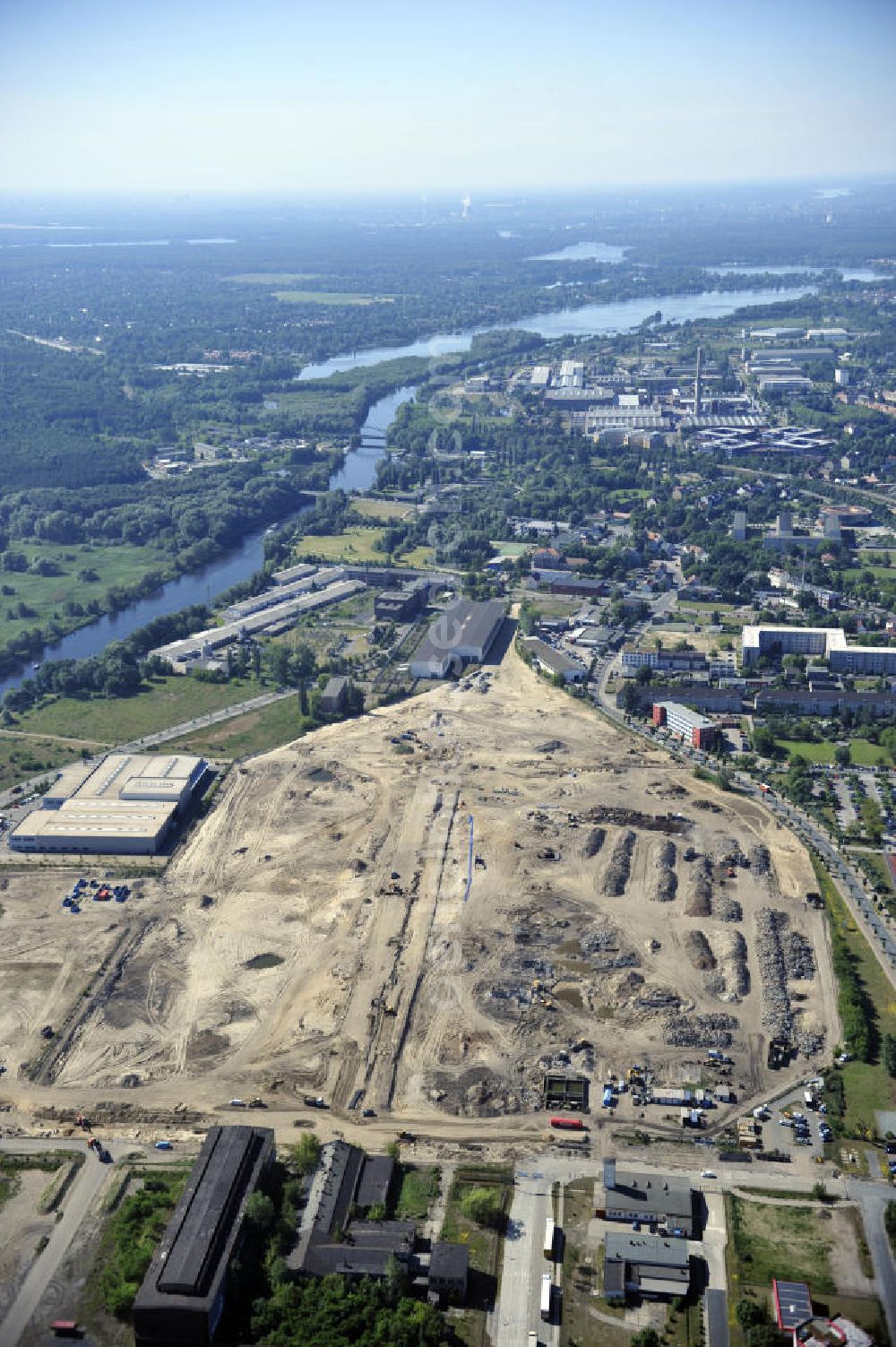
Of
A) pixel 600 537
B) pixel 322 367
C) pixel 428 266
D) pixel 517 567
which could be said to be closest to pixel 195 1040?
pixel 517 567

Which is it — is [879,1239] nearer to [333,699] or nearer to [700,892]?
[700,892]

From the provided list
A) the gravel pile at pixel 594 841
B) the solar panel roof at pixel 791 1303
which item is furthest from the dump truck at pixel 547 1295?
the gravel pile at pixel 594 841

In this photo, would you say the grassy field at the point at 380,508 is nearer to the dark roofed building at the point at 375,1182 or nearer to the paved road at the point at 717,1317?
the dark roofed building at the point at 375,1182

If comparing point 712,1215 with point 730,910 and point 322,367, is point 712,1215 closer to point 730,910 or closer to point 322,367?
point 730,910

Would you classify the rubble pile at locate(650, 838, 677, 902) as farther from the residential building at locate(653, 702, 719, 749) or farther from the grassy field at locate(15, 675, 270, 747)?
the grassy field at locate(15, 675, 270, 747)

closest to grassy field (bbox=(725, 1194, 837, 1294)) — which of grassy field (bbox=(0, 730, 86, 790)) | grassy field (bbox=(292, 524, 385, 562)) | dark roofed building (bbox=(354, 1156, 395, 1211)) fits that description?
dark roofed building (bbox=(354, 1156, 395, 1211))
